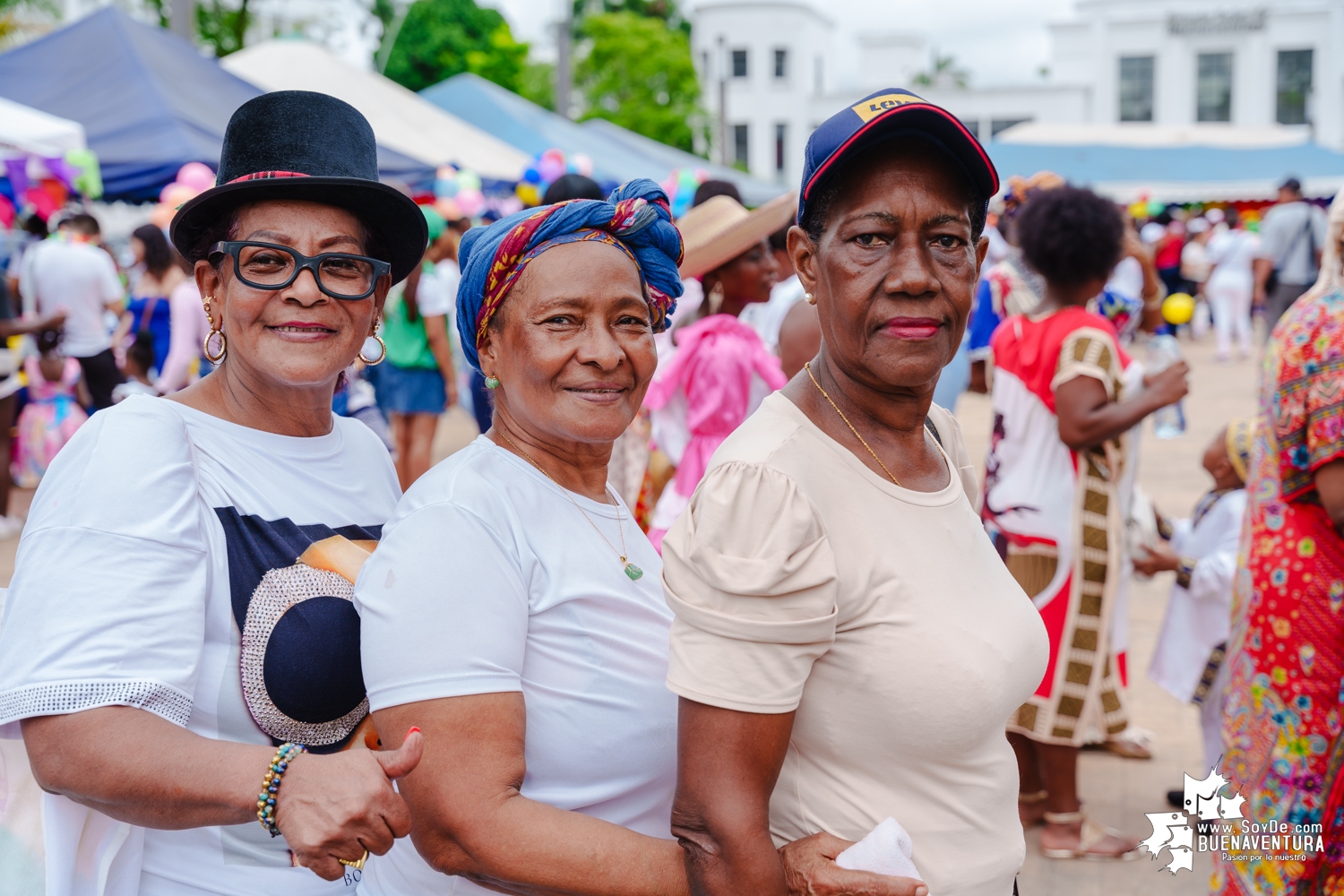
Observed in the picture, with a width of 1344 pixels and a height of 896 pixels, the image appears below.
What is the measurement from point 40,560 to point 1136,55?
177ft

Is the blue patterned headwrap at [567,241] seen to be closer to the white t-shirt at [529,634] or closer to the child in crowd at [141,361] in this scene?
the white t-shirt at [529,634]

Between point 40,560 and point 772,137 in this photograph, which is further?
point 772,137

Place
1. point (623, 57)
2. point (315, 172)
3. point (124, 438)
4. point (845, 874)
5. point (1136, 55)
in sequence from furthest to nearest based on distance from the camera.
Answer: point (1136, 55), point (623, 57), point (315, 172), point (124, 438), point (845, 874)

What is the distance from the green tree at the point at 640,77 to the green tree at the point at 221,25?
15437mm

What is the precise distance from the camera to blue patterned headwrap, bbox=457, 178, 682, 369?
1.64m

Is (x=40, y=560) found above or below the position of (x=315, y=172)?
below

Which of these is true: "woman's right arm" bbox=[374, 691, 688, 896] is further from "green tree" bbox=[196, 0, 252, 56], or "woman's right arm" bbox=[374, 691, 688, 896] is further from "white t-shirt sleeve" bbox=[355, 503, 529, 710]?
"green tree" bbox=[196, 0, 252, 56]

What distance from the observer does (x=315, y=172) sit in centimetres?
180

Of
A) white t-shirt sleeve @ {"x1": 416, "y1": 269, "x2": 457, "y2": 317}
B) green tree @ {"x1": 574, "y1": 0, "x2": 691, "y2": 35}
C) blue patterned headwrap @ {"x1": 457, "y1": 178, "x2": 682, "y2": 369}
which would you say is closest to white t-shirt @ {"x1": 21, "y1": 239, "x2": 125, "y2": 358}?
white t-shirt sleeve @ {"x1": 416, "y1": 269, "x2": 457, "y2": 317}

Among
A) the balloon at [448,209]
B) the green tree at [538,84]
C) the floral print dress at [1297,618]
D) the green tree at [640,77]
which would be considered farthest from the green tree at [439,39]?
the floral print dress at [1297,618]

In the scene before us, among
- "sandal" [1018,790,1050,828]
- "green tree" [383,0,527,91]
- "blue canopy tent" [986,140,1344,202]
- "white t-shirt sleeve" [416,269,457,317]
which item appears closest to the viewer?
"sandal" [1018,790,1050,828]

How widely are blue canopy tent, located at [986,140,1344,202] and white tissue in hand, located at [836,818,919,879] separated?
26.2 meters

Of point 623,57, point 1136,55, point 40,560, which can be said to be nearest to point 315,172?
point 40,560

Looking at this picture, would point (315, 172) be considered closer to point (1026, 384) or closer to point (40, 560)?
point (40, 560)
